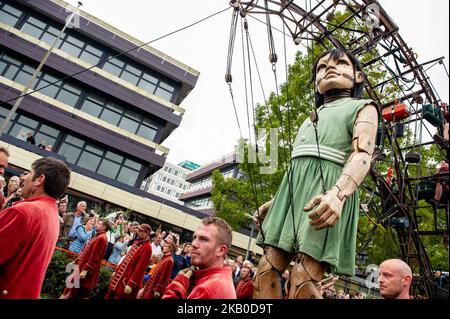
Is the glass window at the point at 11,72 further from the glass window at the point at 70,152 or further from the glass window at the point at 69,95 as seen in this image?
the glass window at the point at 70,152

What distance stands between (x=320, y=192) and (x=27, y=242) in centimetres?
171

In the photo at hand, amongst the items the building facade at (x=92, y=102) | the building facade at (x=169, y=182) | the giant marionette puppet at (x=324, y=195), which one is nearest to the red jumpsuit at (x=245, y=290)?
the giant marionette puppet at (x=324, y=195)

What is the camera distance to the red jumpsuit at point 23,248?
166 cm

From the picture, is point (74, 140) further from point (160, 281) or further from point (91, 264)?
point (160, 281)

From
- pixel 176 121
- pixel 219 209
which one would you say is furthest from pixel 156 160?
pixel 219 209

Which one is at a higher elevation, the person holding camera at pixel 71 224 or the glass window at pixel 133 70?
the glass window at pixel 133 70

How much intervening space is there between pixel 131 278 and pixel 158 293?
1.66 ft

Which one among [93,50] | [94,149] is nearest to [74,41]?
[93,50]

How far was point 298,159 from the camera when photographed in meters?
2.31

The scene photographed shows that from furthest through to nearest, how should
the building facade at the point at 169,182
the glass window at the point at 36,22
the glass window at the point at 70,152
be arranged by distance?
the building facade at the point at 169,182, the glass window at the point at 36,22, the glass window at the point at 70,152

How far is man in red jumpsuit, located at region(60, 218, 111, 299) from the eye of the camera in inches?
200

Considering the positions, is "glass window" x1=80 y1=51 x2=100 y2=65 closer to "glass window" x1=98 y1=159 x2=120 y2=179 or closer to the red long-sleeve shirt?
"glass window" x1=98 y1=159 x2=120 y2=179

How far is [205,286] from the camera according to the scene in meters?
1.73

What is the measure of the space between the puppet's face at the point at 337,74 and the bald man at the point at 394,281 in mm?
1398
